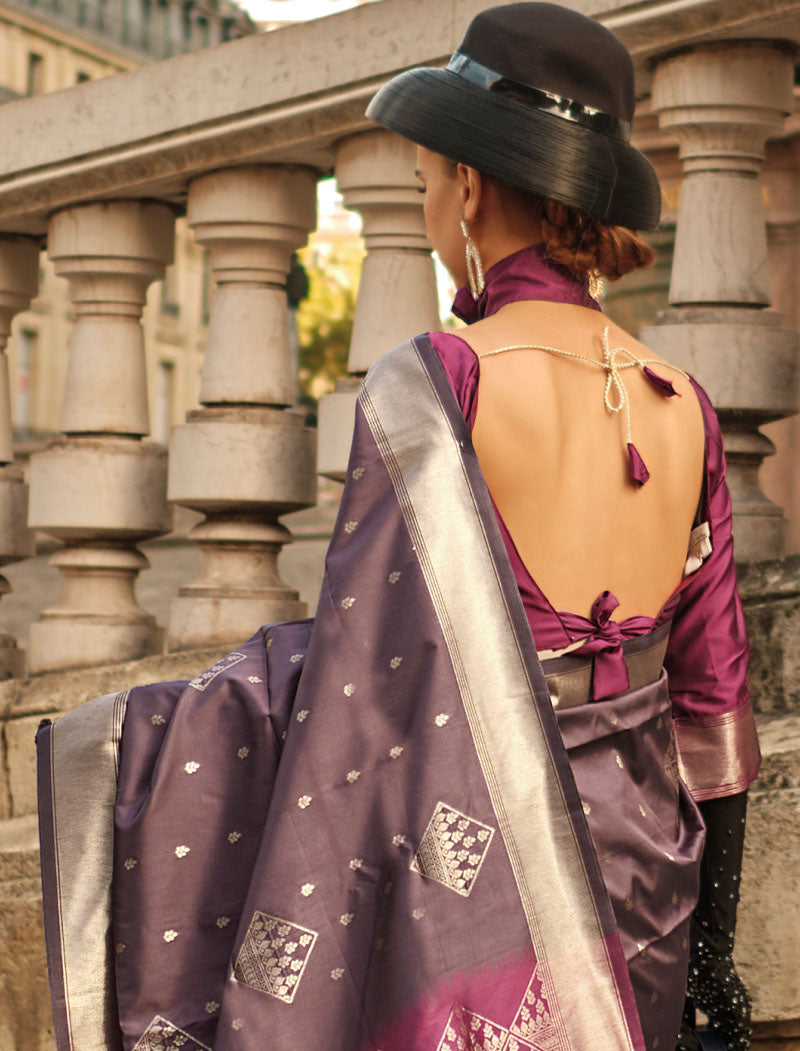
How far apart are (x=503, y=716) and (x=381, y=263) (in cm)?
163

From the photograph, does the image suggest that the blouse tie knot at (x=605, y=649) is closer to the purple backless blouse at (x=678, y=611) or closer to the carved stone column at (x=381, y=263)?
the purple backless blouse at (x=678, y=611)

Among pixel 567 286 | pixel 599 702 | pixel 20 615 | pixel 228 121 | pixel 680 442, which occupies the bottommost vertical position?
pixel 20 615

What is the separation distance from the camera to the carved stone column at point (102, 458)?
148 inches

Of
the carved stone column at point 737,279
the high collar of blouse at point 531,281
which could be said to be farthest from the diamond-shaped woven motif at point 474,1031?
the carved stone column at point 737,279

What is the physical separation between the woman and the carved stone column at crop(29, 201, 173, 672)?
153cm

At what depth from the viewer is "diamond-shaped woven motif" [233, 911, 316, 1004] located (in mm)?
1992

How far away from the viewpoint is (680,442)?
2.29m

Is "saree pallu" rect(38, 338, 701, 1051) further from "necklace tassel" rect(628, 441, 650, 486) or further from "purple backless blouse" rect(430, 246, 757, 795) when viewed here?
"necklace tassel" rect(628, 441, 650, 486)

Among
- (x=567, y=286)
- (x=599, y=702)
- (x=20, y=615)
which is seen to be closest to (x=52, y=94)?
(x=567, y=286)

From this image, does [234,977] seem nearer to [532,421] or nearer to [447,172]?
[532,421]

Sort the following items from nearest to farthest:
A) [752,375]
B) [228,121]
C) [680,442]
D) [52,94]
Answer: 1. [680,442]
2. [752,375]
3. [228,121]
4. [52,94]

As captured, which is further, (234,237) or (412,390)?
(234,237)

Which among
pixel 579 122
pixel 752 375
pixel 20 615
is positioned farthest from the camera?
pixel 20 615

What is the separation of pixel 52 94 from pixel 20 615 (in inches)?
224
